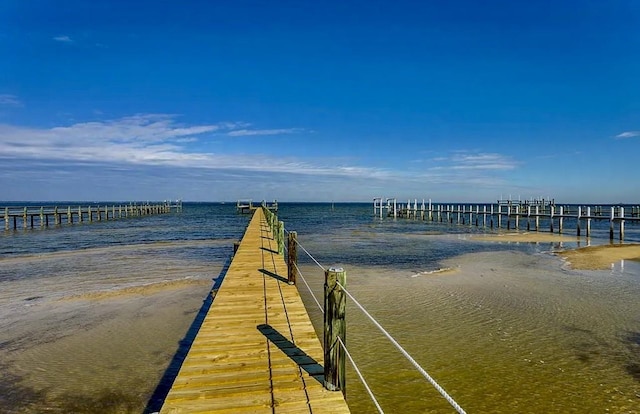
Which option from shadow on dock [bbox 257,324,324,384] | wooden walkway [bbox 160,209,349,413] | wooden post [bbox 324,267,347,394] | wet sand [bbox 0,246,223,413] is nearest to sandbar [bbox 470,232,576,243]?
wet sand [bbox 0,246,223,413]

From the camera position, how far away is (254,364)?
4.78 m

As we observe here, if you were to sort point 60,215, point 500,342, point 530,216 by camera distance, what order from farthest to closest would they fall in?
point 60,215, point 530,216, point 500,342

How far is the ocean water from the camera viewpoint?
5.39 metres

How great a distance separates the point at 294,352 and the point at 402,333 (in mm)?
3439

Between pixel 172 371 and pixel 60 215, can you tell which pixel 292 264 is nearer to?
pixel 172 371

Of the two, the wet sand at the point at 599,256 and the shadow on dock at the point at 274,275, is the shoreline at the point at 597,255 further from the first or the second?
the shadow on dock at the point at 274,275

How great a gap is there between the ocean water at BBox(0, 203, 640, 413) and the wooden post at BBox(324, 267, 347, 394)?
1349mm

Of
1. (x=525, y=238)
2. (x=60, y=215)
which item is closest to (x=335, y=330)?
(x=525, y=238)

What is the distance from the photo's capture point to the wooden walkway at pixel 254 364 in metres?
3.85

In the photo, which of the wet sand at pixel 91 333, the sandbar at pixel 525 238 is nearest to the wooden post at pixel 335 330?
the wet sand at pixel 91 333

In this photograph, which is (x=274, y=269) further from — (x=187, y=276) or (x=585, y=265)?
(x=585, y=265)

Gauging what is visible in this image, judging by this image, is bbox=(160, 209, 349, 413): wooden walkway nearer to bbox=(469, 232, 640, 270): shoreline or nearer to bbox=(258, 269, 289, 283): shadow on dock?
bbox=(258, 269, 289, 283): shadow on dock

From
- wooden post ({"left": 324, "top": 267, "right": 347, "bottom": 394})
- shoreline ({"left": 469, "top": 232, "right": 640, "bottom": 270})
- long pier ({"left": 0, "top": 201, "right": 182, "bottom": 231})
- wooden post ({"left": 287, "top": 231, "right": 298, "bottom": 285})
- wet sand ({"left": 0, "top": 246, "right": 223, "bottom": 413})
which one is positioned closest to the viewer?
wooden post ({"left": 324, "top": 267, "right": 347, "bottom": 394})

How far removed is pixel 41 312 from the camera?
9398mm
